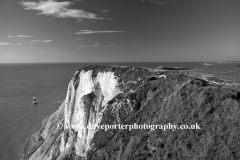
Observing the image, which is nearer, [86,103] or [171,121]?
[171,121]

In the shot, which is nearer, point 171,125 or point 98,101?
point 171,125

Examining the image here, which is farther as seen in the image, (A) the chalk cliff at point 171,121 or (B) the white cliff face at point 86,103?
(B) the white cliff face at point 86,103

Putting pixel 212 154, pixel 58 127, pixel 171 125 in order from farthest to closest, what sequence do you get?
pixel 58 127 < pixel 171 125 < pixel 212 154

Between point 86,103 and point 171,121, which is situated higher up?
point 171,121

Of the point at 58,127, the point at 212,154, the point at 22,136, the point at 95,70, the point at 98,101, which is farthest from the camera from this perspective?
the point at 22,136

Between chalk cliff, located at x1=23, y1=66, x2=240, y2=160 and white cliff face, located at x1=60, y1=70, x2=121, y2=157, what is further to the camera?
white cliff face, located at x1=60, y1=70, x2=121, y2=157

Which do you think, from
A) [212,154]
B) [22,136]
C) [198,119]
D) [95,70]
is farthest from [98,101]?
[22,136]

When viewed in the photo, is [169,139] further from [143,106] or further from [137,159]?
[143,106]

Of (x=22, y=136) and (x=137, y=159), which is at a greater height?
(x=137, y=159)
